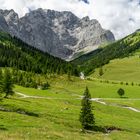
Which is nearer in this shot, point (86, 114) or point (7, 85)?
point (86, 114)

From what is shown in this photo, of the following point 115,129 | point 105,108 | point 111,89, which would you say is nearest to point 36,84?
point 111,89

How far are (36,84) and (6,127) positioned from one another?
124620 millimetres

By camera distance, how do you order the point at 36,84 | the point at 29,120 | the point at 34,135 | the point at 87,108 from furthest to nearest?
the point at 36,84, the point at 87,108, the point at 29,120, the point at 34,135

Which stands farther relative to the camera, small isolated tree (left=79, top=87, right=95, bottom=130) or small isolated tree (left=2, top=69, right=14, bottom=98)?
small isolated tree (left=2, top=69, right=14, bottom=98)

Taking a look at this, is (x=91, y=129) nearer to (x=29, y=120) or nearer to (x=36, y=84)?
(x=29, y=120)

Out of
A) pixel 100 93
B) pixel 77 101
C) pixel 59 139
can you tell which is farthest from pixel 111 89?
pixel 59 139

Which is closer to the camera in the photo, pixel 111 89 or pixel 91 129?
pixel 91 129

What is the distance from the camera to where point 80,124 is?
2537 inches

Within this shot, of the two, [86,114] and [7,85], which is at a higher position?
[7,85]

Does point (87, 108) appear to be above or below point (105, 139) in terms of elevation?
above

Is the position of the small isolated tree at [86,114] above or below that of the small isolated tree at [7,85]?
below

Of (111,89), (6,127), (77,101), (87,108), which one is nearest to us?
(6,127)

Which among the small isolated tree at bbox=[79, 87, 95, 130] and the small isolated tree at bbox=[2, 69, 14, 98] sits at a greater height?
the small isolated tree at bbox=[2, 69, 14, 98]

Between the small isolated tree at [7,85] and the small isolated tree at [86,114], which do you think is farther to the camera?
the small isolated tree at [7,85]
